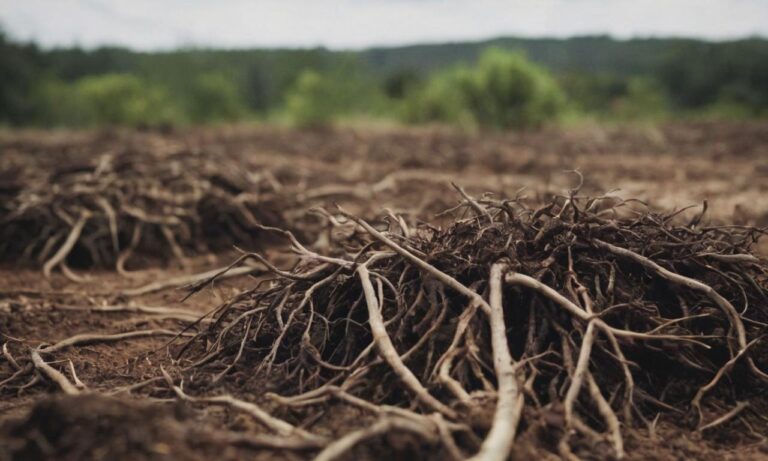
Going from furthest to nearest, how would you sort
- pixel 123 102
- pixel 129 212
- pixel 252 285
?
pixel 123 102, pixel 129 212, pixel 252 285

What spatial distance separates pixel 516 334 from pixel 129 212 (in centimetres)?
384

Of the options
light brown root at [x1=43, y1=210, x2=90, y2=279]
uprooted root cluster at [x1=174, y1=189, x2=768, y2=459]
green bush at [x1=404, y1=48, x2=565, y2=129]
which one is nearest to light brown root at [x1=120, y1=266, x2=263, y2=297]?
light brown root at [x1=43, y1=210, x2=90, y2=279]

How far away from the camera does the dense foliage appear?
74.1 feet

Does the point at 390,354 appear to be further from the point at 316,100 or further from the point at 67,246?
the point at 316,100

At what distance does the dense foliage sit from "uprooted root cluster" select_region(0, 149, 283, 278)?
42.6 feet

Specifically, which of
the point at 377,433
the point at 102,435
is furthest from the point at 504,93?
the point at 102,435

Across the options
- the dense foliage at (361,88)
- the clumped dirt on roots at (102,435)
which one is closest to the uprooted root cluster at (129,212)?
the clumped dirt on roots at (102,435)

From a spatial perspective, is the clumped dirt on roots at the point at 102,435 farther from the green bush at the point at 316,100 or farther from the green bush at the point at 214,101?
the green bush at the point at 214,101

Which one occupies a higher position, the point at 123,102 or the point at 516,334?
the point at 516,334

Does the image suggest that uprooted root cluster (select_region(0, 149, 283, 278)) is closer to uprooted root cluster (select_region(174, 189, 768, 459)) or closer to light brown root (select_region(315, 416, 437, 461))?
uprooted root cluster (select_region(174, 189, 768, 459))

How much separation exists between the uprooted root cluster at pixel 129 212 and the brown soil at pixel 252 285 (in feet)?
0.61

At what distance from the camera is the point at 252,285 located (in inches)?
162

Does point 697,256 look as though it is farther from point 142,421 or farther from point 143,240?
point 143,240

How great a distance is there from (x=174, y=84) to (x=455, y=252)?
5898 centimetres
